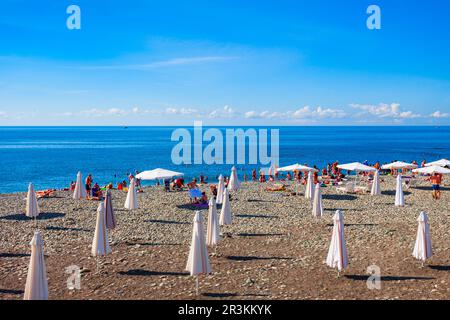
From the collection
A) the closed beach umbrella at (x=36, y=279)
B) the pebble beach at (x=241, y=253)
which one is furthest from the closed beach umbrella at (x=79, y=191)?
the closed beach umbrella at (x=36, y=279)

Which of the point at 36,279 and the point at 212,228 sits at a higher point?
the point at 212,228

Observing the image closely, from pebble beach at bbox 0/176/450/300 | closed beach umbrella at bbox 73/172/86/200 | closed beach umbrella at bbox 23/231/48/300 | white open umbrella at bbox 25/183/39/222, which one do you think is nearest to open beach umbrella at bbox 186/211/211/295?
pebble beach at bbox 0/176/450/300

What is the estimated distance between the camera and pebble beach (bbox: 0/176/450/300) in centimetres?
1032

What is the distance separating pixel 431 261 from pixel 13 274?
12.9 metres

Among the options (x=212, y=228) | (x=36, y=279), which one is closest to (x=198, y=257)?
(x=212, y=228)

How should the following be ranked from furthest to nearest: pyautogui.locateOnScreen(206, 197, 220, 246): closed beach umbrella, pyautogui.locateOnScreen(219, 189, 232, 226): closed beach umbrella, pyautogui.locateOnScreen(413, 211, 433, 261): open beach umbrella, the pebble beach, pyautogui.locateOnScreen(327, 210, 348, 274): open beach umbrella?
pyautogui.locateOnScreen(219, 189, 232, 226): closed beach umbrella < pyautogui.locateOnScreen(206, 197, 220, 246): closed beach umbrella < pyautogui.locateOnScreen(413, 211, 433, 261): open beach umbrella < pyautogui.locateOnScreen(327, 210, 348, 274): open beach umbrella < the pebble beach

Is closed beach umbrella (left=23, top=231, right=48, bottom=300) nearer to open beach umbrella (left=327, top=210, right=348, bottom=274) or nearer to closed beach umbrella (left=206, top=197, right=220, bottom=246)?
closed beach umbrella (left=206, top=197, right=220, bottom=246)

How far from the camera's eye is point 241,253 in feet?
44.9

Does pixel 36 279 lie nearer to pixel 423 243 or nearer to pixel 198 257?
pixel 198 257

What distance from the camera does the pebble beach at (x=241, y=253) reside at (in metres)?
10.3
